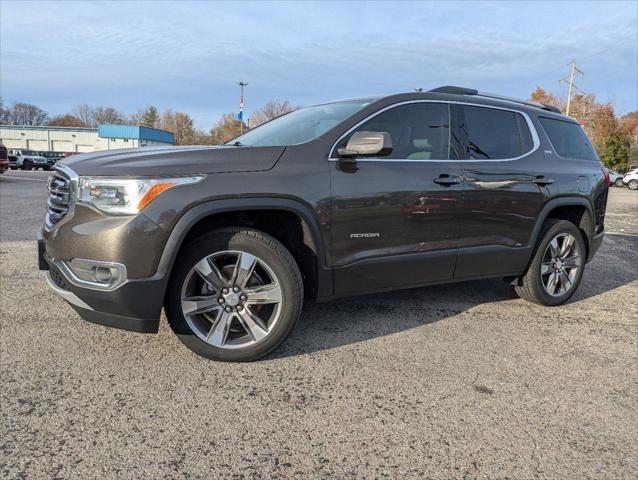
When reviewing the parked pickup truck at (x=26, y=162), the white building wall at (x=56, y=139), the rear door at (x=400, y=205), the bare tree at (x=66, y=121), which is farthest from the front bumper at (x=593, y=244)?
the bare tree at (x=66, y=121)

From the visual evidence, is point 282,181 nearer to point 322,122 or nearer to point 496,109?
point 322,122

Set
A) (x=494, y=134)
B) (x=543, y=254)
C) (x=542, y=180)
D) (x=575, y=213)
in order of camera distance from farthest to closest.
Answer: (x=575, y=213) < (x=543, y=254) < (x=542, y=180) < (x=494, y=134)

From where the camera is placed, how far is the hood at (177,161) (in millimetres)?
2775

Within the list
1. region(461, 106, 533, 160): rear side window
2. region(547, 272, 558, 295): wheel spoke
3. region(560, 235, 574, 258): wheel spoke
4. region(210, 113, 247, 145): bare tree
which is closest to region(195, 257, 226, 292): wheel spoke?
region(461, 106, 533, 160): rear side window

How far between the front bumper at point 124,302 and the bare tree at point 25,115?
435 ft

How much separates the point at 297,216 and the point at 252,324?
2.51 feet

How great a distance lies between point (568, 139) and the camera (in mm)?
4785

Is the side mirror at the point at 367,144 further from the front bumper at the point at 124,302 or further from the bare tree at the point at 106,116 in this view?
the bare tree at the point at 106,116

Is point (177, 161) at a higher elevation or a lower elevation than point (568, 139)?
lower

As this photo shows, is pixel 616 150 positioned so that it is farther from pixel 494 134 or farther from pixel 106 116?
pixel 106 116

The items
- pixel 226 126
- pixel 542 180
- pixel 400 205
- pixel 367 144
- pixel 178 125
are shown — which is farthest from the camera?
pixel 178 125

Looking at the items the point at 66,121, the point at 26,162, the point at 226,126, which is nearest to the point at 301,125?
the point at 26,162

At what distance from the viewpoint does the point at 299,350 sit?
11.1 feet

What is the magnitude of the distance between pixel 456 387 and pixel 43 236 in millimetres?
2819
